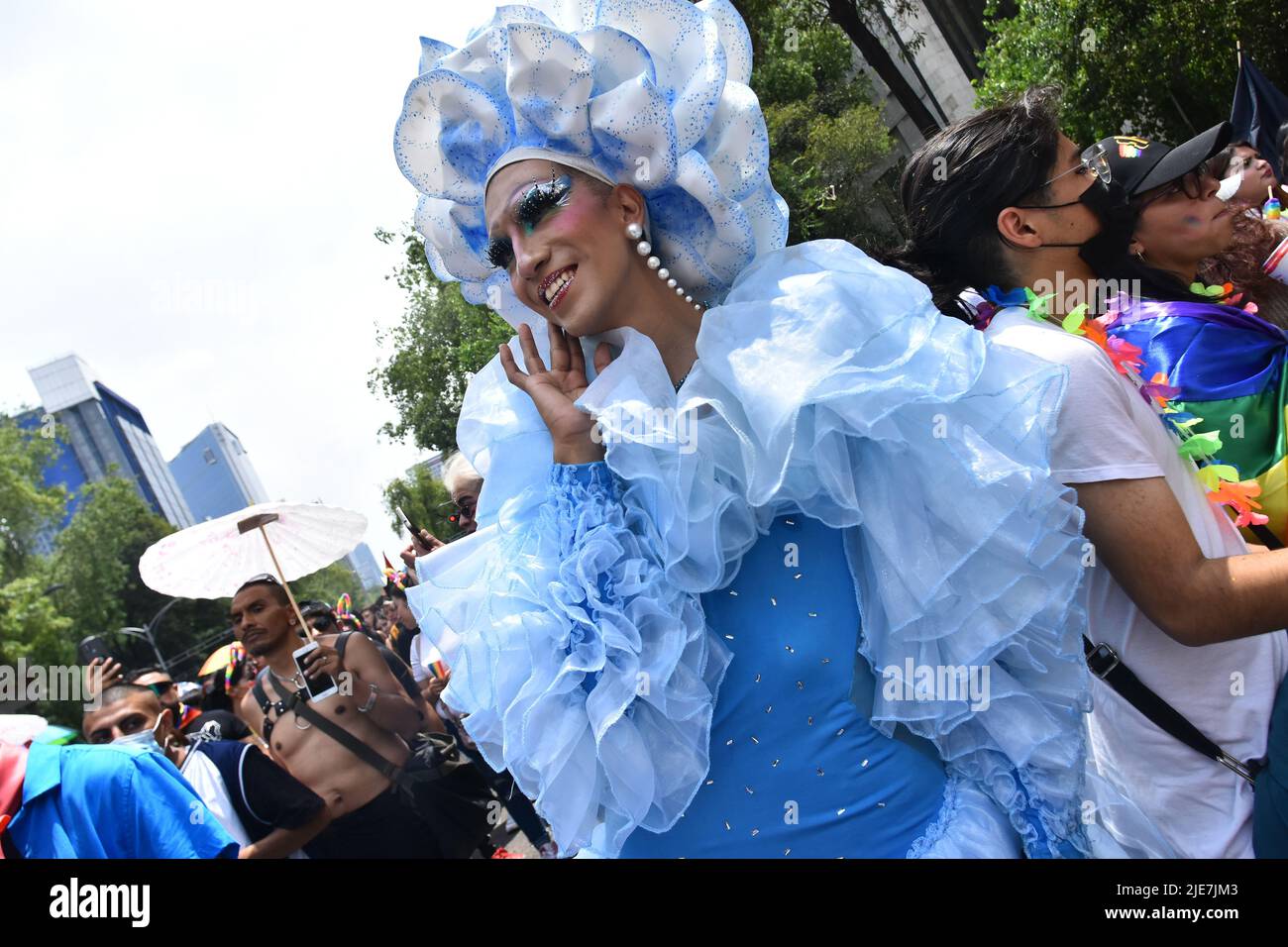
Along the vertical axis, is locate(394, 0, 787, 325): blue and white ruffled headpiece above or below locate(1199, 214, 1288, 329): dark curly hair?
above

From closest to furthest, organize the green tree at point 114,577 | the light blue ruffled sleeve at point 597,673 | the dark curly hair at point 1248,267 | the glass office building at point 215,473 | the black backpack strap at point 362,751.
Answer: the light blue ruffled sleeve at point 597,673 < the dark curly hair at point 1248,267 < the black backpack strap at point 362,751 < the green tree at point 114,577 < the glass office building at point 215,473

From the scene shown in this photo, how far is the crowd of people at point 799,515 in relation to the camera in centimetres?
162

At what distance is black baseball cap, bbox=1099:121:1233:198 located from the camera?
2.64m

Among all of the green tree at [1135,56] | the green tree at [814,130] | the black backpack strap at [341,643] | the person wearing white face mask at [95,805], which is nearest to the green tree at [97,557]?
the green tree at [814,130]

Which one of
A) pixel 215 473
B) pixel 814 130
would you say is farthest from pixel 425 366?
pixel 215 473

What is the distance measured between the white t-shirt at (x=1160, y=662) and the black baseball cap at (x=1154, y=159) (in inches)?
41.8

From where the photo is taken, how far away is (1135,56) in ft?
48.5

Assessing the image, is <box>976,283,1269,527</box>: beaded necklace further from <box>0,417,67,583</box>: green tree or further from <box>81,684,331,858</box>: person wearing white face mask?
<box>0,417,67,583</box>: green tree

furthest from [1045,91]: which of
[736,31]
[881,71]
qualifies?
[881,71]

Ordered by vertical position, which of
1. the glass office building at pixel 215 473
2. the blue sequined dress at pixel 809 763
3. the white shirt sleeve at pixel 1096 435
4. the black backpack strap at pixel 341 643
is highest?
the glass office building at pixel 215 473

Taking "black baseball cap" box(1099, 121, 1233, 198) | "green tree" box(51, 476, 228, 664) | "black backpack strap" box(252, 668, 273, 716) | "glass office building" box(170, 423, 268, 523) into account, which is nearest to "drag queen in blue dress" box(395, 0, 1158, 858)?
"black baseball cap" box(1099, 121, 1233, 198)

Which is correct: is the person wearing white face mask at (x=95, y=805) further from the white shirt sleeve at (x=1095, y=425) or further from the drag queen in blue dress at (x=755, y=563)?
the white shirt sleeve at (x=1095, y=425)
